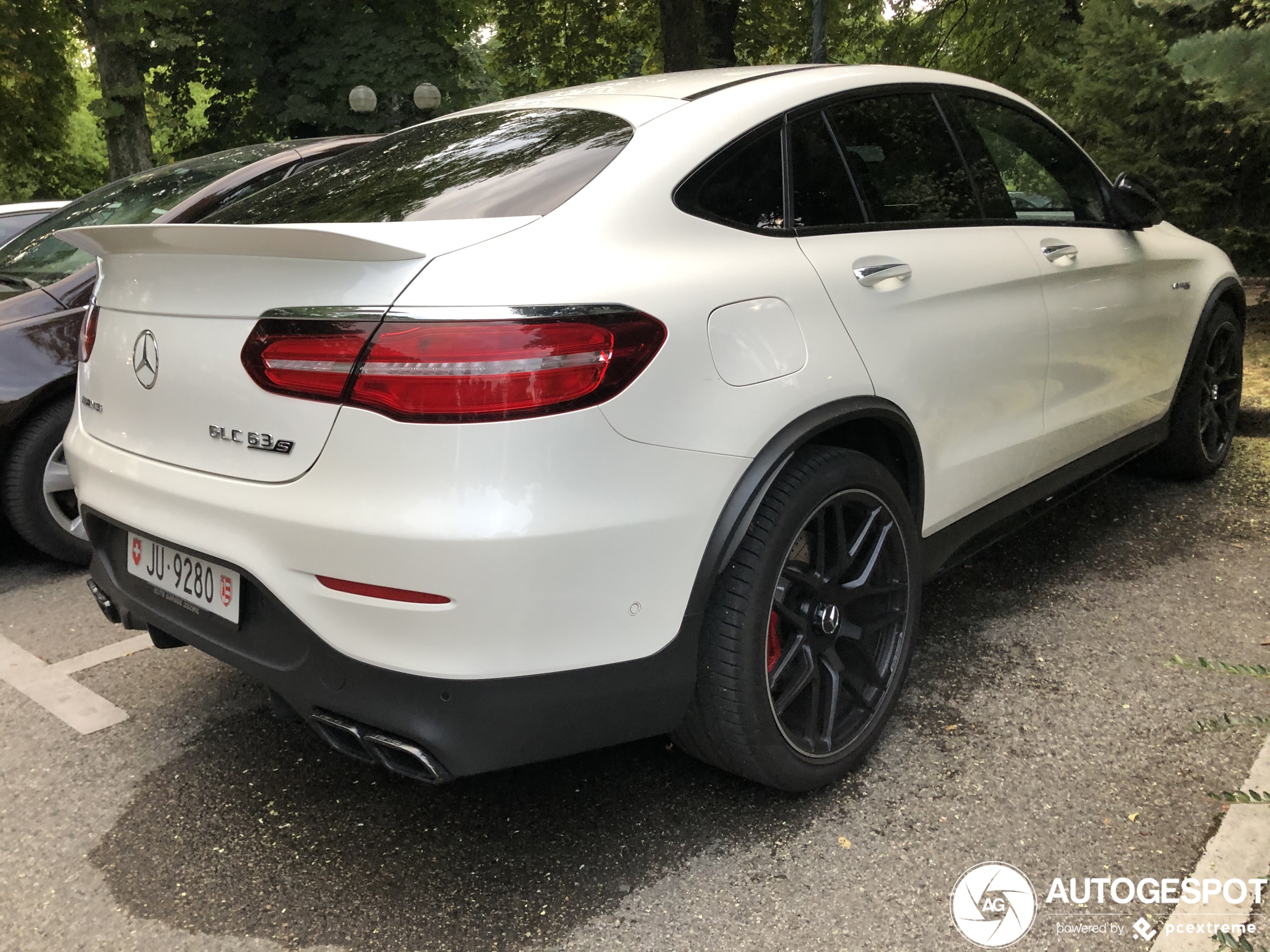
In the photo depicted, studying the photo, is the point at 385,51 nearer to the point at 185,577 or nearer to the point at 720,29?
the point at 720,29

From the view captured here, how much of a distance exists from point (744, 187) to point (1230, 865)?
183cm

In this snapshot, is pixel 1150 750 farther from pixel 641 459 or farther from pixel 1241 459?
pixel 1241 459

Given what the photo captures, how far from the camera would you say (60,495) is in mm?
4195

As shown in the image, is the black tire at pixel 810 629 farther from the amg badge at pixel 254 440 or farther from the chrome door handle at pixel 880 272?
the amg badge at pixel 254 440

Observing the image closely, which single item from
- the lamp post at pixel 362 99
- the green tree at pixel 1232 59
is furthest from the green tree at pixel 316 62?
the green tree at pixel 1232 59

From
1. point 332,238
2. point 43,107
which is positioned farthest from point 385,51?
point 332,238

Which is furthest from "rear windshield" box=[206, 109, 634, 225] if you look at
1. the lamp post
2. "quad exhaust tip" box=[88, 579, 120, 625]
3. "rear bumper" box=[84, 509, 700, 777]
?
the lamp post

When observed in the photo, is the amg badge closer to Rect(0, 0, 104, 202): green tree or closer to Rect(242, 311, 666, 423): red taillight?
Rect(242, 311, 666, 423): red taillight

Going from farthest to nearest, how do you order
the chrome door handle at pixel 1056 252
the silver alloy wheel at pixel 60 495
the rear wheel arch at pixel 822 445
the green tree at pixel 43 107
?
the green tree at pixel 43 107, the silver alloy wheel at pixel 60 495, the chrome door handle at pixel 1056 252, the rear wheel arch at pixel 822 445

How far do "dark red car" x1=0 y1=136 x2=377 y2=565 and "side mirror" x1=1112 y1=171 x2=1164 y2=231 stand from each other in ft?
9.68

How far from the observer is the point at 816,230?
2488 mm

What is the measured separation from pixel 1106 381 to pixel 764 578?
2120 mm

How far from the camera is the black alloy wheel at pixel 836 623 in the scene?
2.37 meters

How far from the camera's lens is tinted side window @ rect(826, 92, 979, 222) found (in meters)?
2.74
